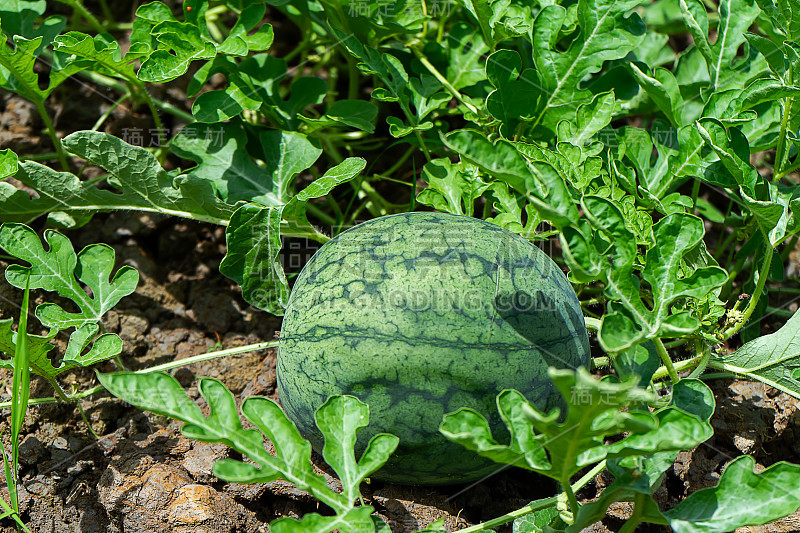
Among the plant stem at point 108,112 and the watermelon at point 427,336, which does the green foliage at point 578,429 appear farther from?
the plant stem at point 108,112

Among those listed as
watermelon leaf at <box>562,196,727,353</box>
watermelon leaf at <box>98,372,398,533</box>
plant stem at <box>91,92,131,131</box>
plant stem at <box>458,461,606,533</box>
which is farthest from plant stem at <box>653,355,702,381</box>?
plant stem at <box>91,92,131,131</box>

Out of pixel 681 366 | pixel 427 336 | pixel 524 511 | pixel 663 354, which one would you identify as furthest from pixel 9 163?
pixel 681 366

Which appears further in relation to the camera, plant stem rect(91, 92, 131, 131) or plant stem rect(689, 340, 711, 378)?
plant stem rect(91, 92, 131, 131)

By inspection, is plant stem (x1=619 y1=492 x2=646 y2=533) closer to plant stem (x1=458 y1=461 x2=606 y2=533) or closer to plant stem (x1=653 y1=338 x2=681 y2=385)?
plant stem (x1=458 y1=461 x2=606 y2=533)

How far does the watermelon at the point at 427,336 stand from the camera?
1754mm

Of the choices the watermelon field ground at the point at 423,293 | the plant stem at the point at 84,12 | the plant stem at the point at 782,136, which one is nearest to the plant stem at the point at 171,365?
the watermelon field ground at the point at 423,293

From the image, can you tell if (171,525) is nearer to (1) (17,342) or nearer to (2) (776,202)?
(1) (17,342)

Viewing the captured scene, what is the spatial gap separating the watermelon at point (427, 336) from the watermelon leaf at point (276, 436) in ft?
0.48

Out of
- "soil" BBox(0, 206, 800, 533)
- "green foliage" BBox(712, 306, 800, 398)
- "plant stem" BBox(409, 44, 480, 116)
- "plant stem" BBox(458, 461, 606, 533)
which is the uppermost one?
"plant stem" BBox(409, 44, 480, 116)

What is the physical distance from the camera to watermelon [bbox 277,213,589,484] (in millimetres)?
1754

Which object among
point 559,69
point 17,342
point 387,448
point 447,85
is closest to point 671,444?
point 387,448

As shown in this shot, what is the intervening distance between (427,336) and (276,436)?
44 centimetres

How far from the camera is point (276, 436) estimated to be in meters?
1.61

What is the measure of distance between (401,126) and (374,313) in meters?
0.76
